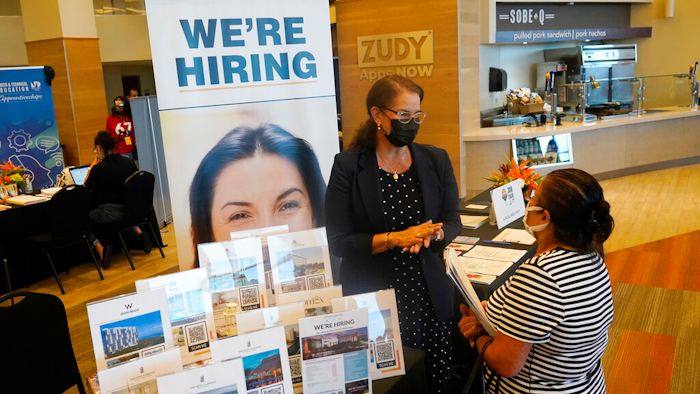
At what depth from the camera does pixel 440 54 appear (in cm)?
643

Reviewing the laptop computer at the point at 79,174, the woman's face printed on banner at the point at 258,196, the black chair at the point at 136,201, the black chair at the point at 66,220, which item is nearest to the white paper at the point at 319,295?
the woman's face printed on banner at the point at 258,196

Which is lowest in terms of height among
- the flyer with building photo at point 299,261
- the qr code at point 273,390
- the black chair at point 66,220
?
the black chair at point 66,220

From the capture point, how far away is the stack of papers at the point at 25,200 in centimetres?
554

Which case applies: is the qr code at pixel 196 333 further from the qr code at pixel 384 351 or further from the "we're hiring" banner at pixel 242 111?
the "we're hiring" banner at pixel 242 111

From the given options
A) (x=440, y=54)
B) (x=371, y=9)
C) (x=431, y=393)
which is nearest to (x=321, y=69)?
(x=431, y=393)

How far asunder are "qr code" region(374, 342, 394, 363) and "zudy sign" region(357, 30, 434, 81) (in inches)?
206

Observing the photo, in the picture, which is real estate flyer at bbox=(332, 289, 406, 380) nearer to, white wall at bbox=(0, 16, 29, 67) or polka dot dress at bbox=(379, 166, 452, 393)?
polka dot dress at bbox=(379, 166, 452, 393)

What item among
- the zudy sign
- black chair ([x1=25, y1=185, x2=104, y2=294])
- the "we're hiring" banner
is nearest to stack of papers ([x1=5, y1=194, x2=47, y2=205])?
black chair ([x1=25, y1=185, x2=104, y2=294])

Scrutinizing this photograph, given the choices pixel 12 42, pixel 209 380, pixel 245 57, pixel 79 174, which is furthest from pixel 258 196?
pixel 12 42

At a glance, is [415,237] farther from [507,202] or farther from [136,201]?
[136,201]

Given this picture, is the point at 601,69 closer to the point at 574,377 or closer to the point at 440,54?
the point at 440,54

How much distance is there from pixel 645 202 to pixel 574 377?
20.5 ft

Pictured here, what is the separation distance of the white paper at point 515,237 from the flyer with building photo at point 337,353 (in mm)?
1820

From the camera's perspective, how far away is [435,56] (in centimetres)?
647
